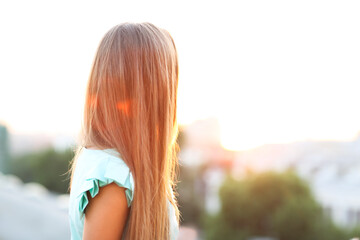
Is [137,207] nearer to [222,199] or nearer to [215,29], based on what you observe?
[222,199]

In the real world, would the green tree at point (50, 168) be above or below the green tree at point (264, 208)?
below

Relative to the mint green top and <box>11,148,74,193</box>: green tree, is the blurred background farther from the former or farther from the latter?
the mint green top

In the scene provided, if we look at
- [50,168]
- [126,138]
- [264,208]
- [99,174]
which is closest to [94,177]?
[99,174]

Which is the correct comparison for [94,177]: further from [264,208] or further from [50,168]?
[50,168]

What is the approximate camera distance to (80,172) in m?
1.03

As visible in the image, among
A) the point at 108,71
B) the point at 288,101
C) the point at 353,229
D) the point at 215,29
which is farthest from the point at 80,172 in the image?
the point at 288,101

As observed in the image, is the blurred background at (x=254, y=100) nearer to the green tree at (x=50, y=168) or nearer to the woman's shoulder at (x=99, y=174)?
the green tree at (x=50, y=168)

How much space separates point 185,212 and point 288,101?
252 inches

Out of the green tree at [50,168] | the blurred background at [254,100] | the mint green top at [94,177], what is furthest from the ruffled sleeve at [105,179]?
the green tree at [50,168]

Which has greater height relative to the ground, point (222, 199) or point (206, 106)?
point (206, 106)

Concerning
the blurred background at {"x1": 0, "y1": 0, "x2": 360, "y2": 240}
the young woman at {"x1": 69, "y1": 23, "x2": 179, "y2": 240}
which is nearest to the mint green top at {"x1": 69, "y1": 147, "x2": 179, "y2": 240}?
the young woman at {"x1": 69, "y1": 23, "x2": 179, "y2": 240}

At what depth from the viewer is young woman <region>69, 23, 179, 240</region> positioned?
96cm

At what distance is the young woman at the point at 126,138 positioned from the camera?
3.15ft

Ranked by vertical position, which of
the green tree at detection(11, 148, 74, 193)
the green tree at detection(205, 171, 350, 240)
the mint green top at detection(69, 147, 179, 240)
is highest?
the mint green top at detection(69, 147, 179, 240)
